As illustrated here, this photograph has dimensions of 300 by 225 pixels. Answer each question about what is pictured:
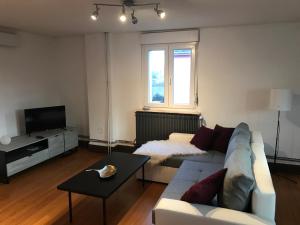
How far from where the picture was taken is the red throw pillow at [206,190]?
6.51 feet

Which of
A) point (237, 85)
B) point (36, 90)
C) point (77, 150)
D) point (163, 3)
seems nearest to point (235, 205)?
point (163, 3)

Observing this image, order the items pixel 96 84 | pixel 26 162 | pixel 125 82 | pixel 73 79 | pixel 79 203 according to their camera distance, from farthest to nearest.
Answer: pixel 73 79 < pixel 96 84 < pixel 125 82 < pixel 26 162 < pixel 79 203

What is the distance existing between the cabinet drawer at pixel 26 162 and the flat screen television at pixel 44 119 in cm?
54

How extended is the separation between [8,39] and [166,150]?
3.24 m

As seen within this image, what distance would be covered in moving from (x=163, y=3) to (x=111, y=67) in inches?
90.2

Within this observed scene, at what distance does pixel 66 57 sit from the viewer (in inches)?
207

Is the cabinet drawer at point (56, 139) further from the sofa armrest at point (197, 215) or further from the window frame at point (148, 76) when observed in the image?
the sofa armrest at point (197, 215)

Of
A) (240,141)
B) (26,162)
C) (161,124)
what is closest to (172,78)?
(161,124)

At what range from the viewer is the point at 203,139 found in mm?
3680

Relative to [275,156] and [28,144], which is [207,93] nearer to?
[275,156]

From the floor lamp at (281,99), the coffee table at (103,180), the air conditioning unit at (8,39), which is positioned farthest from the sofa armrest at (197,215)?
the air conditioning unit at (8,39)

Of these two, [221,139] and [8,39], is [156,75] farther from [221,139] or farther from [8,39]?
[8,39]

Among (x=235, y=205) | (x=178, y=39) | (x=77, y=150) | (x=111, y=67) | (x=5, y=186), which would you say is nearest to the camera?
(x=235, y=205)

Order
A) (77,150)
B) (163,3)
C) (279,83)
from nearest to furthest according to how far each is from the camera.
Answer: (163,3) < (279,83) < (77,150)
